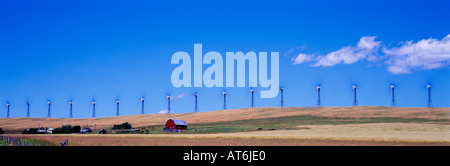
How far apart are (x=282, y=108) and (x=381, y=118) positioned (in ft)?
156

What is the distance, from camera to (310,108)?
139750 millimetres
